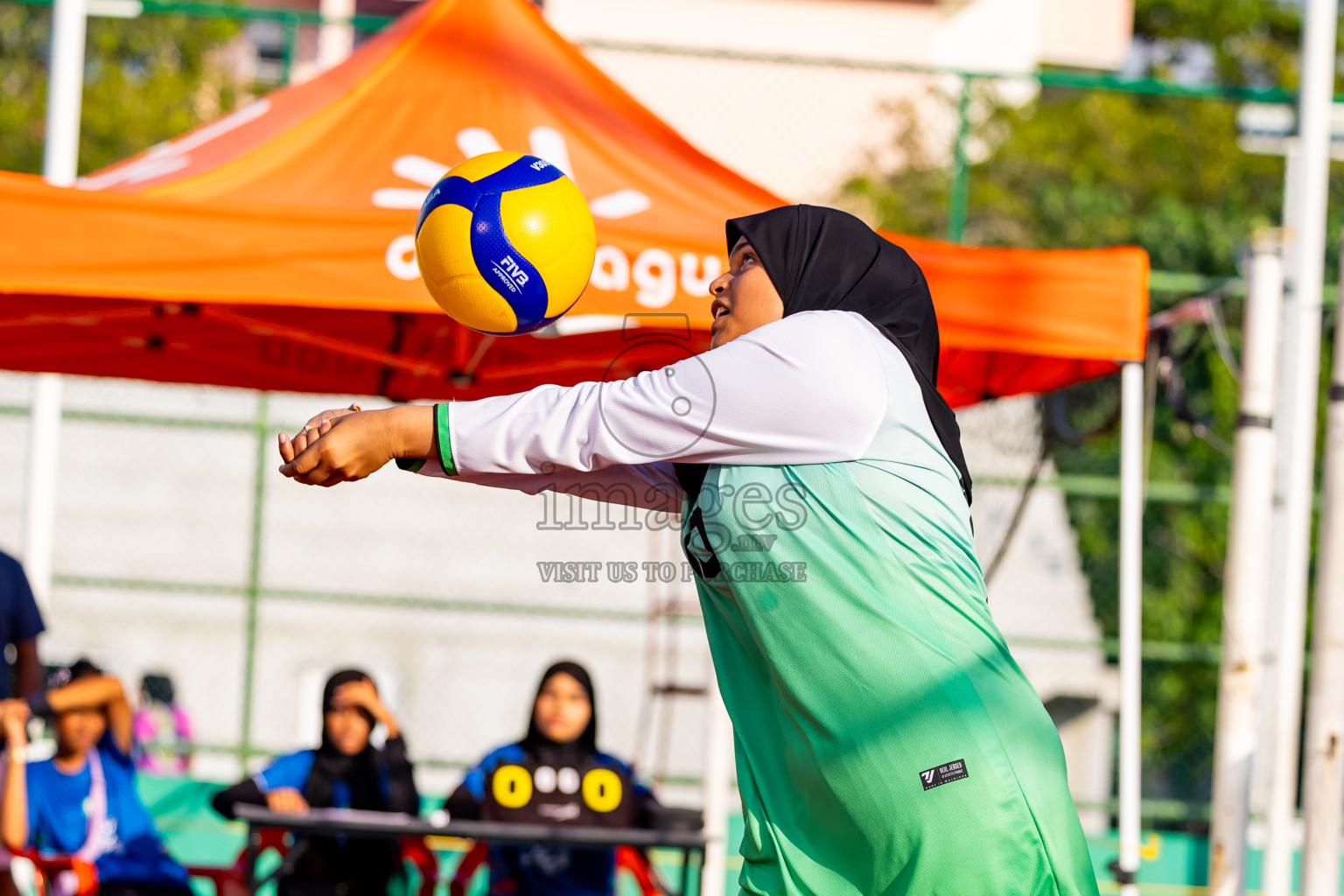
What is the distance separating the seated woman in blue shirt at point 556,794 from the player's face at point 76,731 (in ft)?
4.25

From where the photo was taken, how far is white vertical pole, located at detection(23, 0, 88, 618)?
18.5ft

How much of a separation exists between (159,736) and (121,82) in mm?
8756

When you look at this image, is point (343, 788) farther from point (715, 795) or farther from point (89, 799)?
point (715, 795)

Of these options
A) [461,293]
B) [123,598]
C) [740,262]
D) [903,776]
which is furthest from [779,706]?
[123,598]

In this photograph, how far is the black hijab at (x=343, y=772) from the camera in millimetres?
5117

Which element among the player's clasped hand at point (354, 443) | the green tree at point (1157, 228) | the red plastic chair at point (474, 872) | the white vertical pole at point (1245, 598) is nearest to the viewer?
the player's clasped hand at point (354, 443)

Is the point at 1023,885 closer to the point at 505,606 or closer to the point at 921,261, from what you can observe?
the point at 921,261

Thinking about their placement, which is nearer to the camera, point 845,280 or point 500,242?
point 845,280

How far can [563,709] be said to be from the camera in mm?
5254

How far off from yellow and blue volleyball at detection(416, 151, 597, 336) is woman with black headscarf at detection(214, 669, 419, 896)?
9.03ft

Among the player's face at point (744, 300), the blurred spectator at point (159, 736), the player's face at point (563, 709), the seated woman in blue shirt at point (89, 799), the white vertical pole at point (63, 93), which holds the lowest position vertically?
Answer: the blurred spectator at point (159, 736)

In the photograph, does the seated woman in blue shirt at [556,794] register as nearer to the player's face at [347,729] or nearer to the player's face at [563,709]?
the player's face at [563,709]

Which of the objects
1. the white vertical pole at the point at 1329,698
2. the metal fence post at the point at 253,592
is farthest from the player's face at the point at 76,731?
the white vertical pole at the point at 1329,698

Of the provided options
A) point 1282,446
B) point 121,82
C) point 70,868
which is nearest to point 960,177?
point 1282,446
